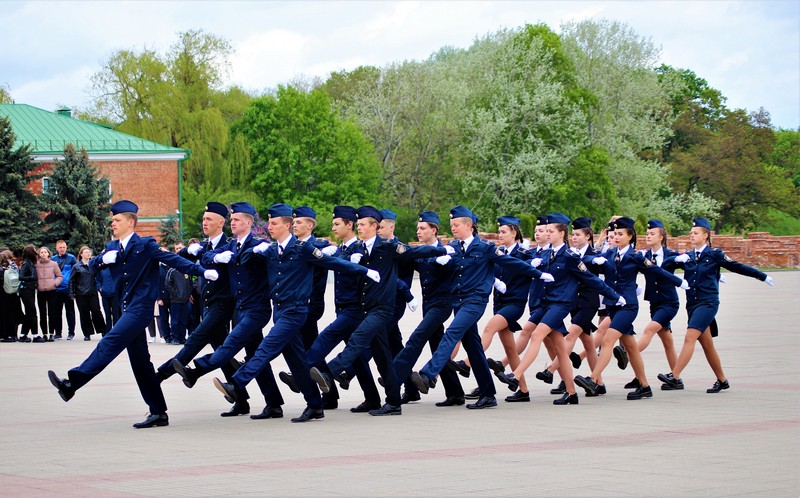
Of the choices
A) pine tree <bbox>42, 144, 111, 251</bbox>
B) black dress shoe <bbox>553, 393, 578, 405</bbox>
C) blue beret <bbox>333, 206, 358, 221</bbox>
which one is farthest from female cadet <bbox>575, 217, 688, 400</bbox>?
pine tree <bbox>42, 144, 111, 251</bbox>

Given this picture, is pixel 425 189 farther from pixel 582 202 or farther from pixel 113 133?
pixel 113 133

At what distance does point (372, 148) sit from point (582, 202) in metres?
13.4

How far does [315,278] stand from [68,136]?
56.7 m

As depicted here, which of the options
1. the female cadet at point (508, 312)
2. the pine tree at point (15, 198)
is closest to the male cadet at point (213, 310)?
the female cadet at point (508, 312)

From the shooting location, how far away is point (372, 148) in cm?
7438

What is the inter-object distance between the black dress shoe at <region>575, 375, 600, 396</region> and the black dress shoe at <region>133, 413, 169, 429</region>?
441 cm

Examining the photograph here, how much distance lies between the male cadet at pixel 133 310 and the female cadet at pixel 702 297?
18.1 ft

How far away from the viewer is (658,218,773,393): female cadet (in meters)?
13.8

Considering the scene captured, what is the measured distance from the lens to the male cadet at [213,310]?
37.8 feet

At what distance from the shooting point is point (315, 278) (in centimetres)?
1237

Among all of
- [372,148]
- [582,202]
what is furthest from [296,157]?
[582,202]

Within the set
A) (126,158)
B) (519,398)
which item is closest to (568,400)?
(519,398)

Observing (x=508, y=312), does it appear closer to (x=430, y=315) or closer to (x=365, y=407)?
(x=430, y=315)

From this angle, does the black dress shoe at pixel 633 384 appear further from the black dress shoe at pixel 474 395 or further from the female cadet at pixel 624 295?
the black dress shoe at pixel 474 395
